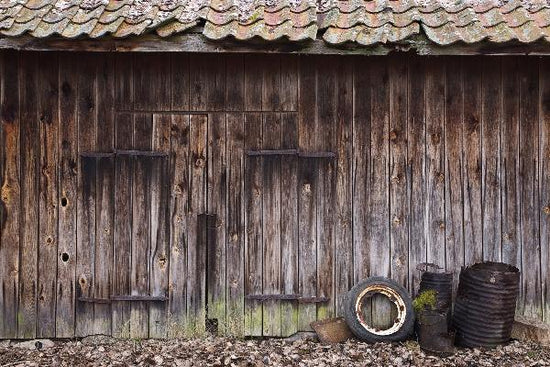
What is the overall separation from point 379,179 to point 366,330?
1470mm

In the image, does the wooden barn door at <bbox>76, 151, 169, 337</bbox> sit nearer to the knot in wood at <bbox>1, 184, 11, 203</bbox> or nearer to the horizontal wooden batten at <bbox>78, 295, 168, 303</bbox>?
the horizontal wooden batten at <bbox>78, 295, 168, 303</bbox>

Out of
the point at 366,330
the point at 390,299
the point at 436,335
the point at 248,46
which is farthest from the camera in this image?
the point at 390,299

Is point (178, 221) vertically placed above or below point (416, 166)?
below

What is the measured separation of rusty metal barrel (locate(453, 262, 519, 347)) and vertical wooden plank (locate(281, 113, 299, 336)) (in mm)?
1625

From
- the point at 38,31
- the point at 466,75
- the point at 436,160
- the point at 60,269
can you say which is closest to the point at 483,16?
the point at 466,75

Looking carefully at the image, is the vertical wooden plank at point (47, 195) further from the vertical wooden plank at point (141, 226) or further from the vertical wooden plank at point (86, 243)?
the vertical wooden plank at point (141, 226)

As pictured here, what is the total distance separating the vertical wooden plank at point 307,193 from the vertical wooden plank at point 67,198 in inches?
88.0

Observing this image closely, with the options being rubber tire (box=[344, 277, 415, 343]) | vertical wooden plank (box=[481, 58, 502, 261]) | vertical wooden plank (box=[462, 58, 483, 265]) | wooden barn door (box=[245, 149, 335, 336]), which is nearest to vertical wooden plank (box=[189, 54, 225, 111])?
wooden barn door (box=[245, 149, 335, 336])

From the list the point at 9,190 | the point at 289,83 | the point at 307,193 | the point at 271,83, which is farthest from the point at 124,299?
the point at 289,83

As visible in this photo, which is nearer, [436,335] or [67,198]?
[436,335]

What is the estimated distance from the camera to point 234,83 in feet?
17.3

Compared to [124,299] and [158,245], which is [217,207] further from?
[124,299]

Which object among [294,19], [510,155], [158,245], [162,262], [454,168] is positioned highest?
[294,19]

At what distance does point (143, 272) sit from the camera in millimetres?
5289
